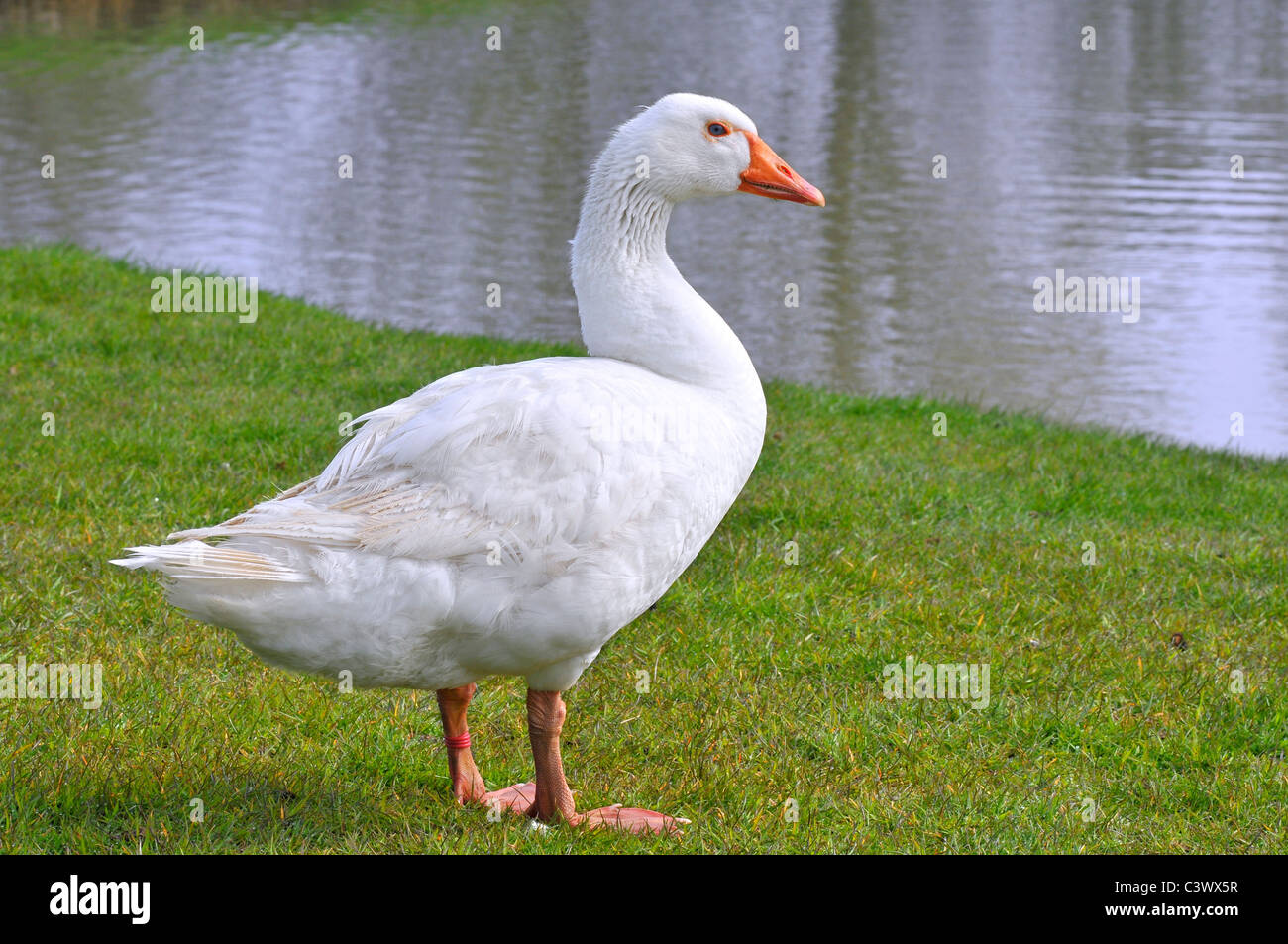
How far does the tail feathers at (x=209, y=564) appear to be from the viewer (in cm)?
332

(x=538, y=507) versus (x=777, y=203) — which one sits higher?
(x=777, y=203)

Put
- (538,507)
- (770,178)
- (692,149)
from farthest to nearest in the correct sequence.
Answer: (770,178) < (692,149) < (538,507)

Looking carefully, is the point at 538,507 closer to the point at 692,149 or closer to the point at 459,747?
the point at 459,747

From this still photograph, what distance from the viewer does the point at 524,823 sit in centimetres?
399

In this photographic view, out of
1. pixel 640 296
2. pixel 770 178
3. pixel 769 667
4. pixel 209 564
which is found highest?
pixel 770 178

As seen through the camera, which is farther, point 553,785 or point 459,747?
point 459,747

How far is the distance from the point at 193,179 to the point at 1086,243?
35.6 ft

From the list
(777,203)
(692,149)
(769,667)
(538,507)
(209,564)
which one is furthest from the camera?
(777,203)

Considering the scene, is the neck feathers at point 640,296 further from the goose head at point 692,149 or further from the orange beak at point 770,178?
the orange beak at point 770,178

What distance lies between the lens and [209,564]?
3.34 meters

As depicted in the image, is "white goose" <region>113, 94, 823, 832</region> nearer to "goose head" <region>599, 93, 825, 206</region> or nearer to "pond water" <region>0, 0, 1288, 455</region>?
"goose head" <region>599, 93, 825, 206</region>

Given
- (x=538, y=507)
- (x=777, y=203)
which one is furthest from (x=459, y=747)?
(x=777, y=203)

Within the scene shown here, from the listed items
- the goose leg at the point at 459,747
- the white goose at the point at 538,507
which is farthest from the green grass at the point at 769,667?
the white goose at the point at 538,507

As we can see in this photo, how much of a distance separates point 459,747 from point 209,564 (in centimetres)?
120
